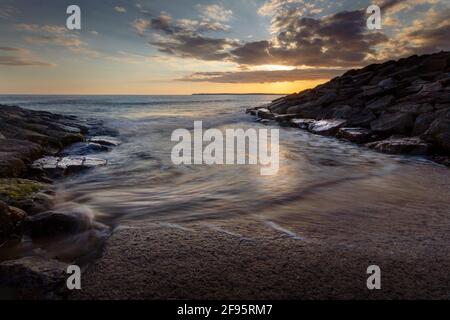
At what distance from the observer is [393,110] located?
15.1m

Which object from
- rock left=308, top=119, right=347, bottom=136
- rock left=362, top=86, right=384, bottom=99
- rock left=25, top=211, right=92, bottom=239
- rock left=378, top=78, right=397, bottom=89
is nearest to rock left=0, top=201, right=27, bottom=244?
rock left=25, top=211, right=92, bottom=239

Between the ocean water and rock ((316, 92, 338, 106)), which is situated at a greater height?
rock ((316, 92, 338, 106))

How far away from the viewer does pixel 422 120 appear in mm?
12734

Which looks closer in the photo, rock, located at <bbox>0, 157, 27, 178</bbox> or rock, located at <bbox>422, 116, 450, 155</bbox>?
rock, located at <bbox>0, 157, 27, 178</bbox>

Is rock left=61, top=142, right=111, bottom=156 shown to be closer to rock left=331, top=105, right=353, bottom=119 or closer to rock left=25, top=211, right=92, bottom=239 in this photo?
rock left=25, top=211, right=92, bottom=239

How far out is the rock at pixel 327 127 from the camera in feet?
55.4

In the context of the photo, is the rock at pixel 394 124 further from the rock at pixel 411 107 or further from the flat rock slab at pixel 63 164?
the flat rock slab at pixel 63 164

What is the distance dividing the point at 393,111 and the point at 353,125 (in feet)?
6.61

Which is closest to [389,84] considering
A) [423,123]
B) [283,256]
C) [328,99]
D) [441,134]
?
[328,99]

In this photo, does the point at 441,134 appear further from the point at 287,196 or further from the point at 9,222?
the point at 9,222

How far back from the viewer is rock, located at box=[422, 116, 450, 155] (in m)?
10.4

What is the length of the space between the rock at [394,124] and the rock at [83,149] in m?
12.4
